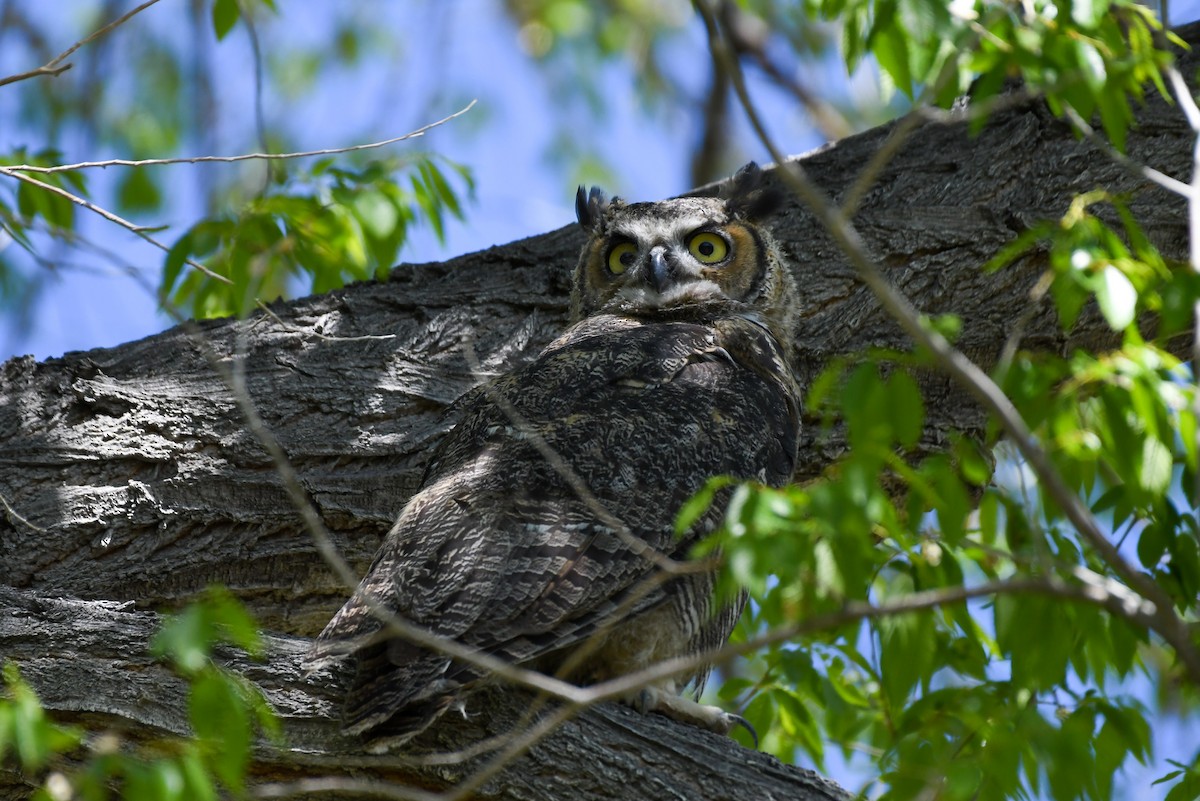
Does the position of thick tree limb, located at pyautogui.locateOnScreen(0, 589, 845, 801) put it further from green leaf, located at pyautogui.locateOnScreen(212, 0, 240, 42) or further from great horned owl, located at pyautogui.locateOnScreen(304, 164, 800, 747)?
green leaf, located at pyautogui.locateOnScreen(212, 0, 240, 42)

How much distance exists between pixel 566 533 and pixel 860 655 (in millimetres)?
1441

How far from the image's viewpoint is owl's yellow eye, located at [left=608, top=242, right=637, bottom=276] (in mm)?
4516

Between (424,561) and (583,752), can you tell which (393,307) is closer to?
(424,561)

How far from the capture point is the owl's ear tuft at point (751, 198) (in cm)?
465

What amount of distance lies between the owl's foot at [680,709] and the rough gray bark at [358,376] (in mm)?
216

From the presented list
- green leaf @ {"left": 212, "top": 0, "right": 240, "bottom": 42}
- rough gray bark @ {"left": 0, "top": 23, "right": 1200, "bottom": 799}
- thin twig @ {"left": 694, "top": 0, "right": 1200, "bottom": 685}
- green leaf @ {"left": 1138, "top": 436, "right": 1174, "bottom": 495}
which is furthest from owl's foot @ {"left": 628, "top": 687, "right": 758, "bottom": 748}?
green leaf @ {"left": 212, "top": 0, "right": 240, "bottom": 42}

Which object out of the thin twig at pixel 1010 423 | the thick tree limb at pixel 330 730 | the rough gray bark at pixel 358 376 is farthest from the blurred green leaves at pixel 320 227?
the thin twig at pixel 1010 423

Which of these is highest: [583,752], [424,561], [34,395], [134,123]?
[134,123]

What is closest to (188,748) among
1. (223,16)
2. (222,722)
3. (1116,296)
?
(222,722)

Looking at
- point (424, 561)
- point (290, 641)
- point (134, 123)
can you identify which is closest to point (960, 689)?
point (424, 561)

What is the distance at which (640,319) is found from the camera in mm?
4371

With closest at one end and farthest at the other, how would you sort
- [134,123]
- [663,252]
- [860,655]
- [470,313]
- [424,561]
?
[424,561]
[860,655]
[663,252]
[470,313]
[134,123]

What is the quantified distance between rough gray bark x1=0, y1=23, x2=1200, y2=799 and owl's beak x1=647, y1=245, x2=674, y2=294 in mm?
606

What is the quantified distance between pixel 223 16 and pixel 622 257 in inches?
64.1
